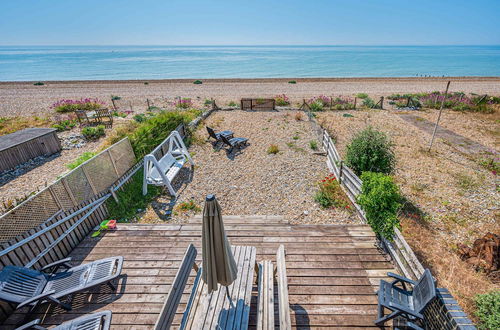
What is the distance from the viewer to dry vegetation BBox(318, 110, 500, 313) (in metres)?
5.07

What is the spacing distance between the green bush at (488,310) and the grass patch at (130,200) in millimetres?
8297

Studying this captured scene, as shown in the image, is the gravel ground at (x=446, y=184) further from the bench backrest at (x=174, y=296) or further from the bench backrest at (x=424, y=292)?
the bench backrest at (x=174, y=296)

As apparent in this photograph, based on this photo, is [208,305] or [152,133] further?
[152,133]

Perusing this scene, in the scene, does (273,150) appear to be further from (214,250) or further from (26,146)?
(26,146)

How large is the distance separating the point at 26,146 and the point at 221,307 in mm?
13520

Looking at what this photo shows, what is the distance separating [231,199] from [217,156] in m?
3.84

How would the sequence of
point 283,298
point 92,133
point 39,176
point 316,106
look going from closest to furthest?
point 283,298 → point 39,176 → point 92,133 → point 316,106

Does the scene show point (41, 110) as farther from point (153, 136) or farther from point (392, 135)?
point (392, 135)

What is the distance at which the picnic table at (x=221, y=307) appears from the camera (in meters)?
2.95

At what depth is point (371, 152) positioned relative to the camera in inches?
307

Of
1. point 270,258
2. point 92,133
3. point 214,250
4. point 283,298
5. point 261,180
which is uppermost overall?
point 214,250

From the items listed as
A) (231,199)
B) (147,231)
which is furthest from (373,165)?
(147,231)

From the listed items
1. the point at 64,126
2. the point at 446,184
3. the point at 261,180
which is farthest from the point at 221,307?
the point at 64,126

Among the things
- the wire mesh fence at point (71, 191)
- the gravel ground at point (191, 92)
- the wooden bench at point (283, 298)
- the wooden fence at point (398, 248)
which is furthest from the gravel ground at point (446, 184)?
the gravel ground at point (191, 92)
